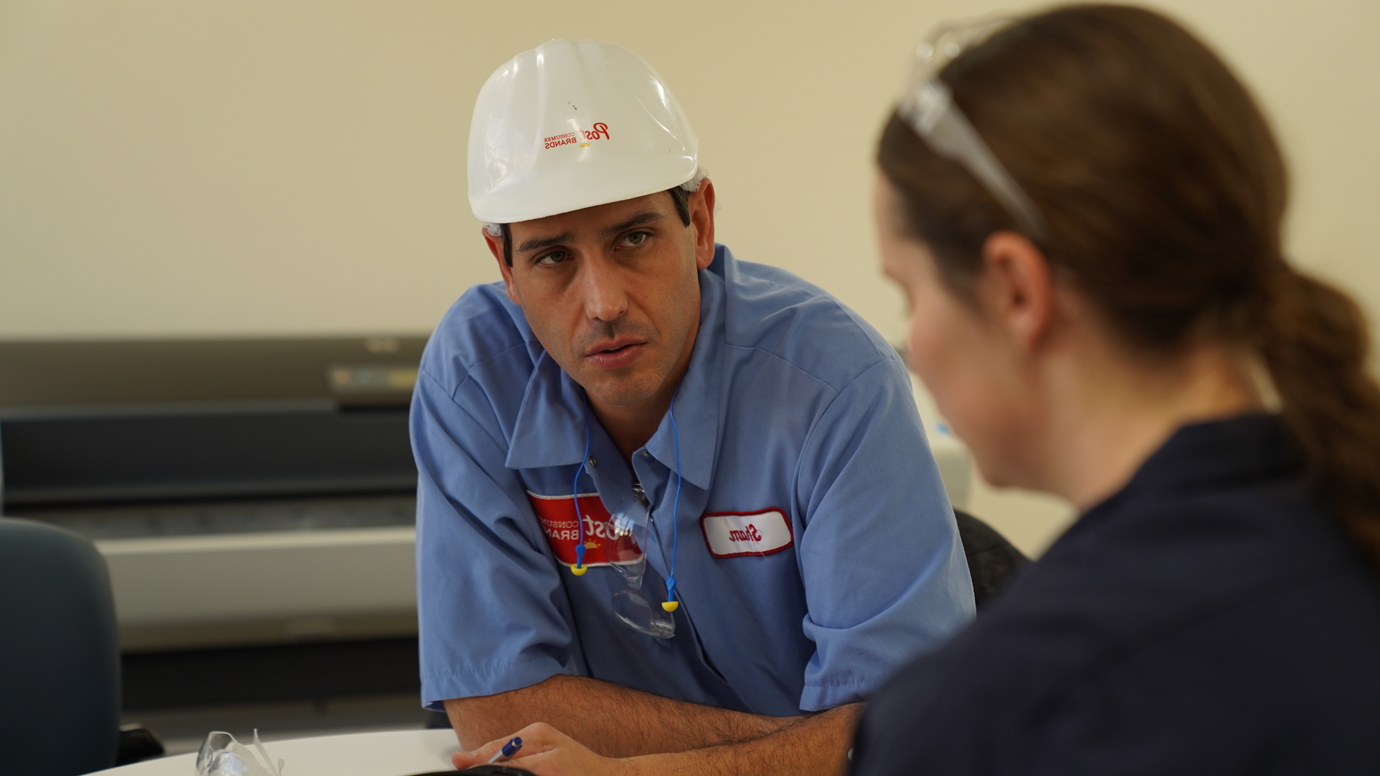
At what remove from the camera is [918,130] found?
2.10ft

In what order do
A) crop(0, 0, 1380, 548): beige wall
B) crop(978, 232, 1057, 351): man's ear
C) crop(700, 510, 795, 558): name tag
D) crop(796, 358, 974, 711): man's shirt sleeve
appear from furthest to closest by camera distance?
crop(0, 0, 1380, 548): beige wall, crop(700, 510, 795, 558): name tag, crop(796, 358, 974, 711): man's shirt sleeve, crop(978, 232, 1057, 351): man's ear

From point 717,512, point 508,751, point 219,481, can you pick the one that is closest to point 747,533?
point 717,512

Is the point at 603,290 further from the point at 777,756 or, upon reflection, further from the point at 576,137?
the point at 777,756

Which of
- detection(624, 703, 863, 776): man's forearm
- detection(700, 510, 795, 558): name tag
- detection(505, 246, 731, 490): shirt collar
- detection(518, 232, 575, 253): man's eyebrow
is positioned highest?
detection(518, 232, 575, 253): man's eyebrow

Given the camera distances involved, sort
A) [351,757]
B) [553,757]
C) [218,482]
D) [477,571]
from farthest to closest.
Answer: [218,482], [477,571], [351,757], [553,757]

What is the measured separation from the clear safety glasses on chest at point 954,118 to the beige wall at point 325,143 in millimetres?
2150

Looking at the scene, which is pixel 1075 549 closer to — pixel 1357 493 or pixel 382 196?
pixel 1357 493

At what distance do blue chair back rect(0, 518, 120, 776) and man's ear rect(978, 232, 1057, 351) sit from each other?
1422 millimetres

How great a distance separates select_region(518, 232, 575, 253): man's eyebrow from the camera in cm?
122

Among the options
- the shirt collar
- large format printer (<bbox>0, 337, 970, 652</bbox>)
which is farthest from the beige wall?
the shirt collar

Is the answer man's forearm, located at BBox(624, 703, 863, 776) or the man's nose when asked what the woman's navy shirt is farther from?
the man's nose

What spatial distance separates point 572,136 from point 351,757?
0.76 metres

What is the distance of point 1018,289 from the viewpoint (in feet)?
1.98

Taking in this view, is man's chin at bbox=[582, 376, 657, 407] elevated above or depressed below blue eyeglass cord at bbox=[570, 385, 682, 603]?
above
